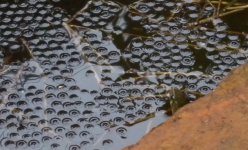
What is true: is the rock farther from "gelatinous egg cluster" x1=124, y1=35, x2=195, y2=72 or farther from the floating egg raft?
"gelatinous egg cluster" x1=124, y1=35, x2=195, y2=72

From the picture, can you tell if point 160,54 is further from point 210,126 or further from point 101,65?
point 210,126

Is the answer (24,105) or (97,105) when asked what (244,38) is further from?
(24,105)

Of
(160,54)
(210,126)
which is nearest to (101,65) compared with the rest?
(160,54)

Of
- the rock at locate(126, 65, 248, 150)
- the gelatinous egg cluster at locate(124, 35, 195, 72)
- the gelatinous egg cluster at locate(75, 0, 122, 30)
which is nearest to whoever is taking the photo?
the rock at locate(126, 65, 248, 150)

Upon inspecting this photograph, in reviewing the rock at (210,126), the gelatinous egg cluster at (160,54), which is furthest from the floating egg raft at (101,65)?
the rock at (210,126)

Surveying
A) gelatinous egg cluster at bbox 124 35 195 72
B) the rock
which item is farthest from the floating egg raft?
the rock

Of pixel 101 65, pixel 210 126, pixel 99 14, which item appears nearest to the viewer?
pixel 210 126
